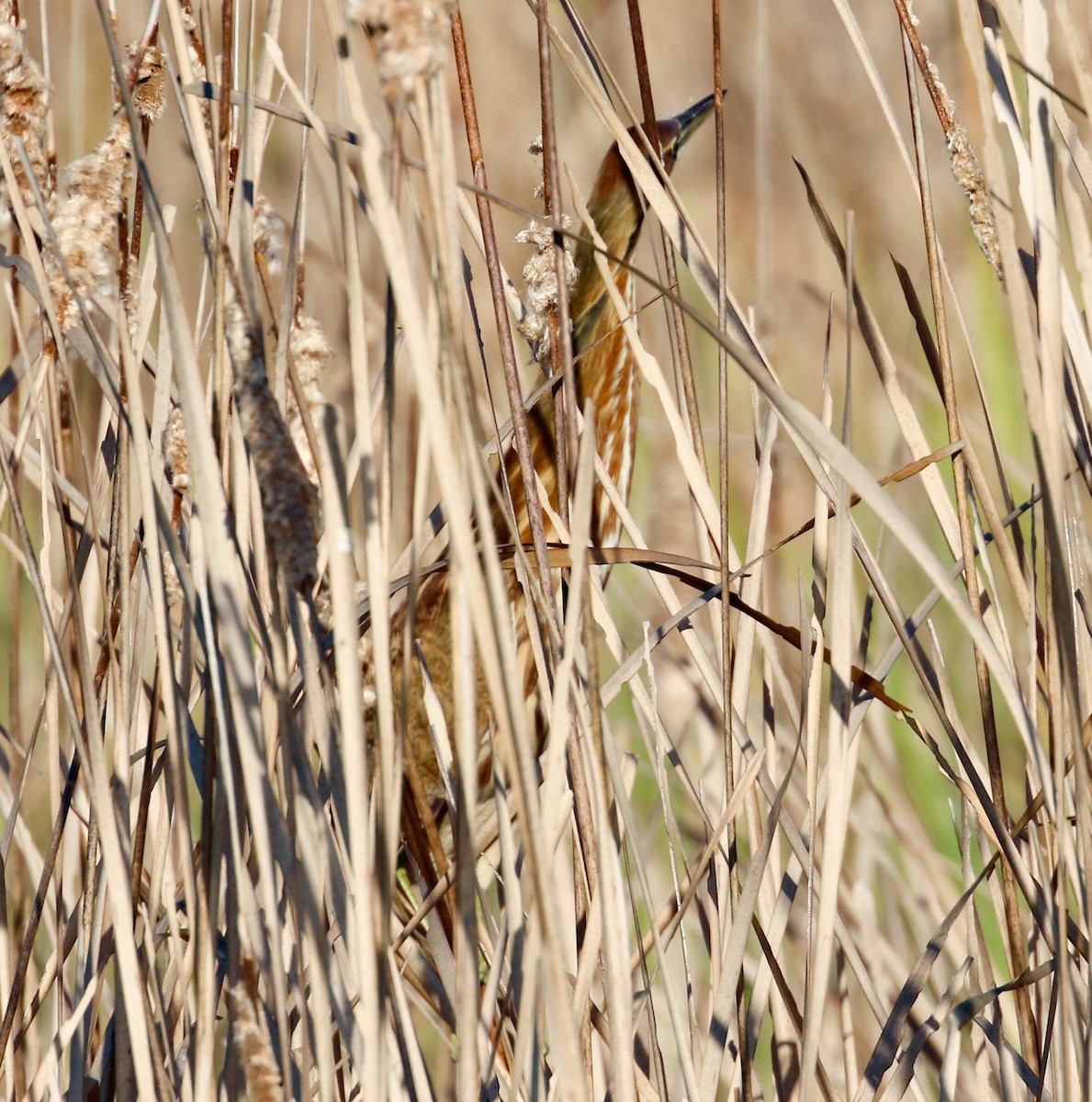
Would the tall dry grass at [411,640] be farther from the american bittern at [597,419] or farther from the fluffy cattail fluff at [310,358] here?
the american bittern at [597,419]

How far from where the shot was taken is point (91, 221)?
1.59 feet

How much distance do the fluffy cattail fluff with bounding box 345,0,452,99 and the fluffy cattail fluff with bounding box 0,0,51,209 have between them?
278 mm

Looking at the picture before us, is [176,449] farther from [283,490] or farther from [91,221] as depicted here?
[283,490]

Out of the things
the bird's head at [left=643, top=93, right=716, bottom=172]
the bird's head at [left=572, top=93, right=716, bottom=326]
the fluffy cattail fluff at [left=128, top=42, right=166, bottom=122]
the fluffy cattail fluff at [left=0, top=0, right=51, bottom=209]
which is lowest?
the fluffy cattail fluff at [left=0, top=0, right=51, bottom=209]

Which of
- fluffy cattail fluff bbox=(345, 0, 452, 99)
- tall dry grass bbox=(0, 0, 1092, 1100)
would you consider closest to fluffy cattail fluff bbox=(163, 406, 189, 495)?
tall dry grass bbox=(0, 0, 1092, 1100)

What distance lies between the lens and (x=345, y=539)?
0.34 m

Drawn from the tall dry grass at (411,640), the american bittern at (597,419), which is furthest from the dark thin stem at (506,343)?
the american bittern at (597,419)

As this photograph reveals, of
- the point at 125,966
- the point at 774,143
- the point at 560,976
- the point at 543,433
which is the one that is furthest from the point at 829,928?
the point at 774,143

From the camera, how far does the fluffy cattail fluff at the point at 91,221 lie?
0.48 meters

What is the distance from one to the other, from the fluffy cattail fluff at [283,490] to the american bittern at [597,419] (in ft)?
1.56

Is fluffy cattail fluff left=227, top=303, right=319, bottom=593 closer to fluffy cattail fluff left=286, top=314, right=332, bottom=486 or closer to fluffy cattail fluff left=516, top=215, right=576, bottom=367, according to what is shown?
fluffy cattail fluff left=286, top=314, right=332, bottom=486

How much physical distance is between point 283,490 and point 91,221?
0.75 ft

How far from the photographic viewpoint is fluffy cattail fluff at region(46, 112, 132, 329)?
480 millimetres

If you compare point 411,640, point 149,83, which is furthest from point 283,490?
point 149,83
